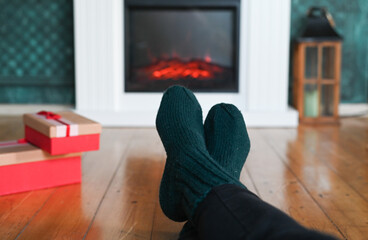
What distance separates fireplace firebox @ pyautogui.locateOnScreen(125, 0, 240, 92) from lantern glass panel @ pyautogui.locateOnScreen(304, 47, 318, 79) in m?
0.48

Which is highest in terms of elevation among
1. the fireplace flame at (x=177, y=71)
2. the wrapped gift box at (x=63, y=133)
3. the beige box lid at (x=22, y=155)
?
the fireplace flame at (x=177, y=71)

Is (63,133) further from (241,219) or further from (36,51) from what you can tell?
(36,51)

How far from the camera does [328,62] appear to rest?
2.83 m

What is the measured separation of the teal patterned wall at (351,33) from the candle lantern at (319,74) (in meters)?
0.09

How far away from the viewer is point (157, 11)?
276 centimetres

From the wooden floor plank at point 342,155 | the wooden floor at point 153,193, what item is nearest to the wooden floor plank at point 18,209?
the wooden floor at point 153,193

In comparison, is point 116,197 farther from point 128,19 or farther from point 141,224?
point 128,19

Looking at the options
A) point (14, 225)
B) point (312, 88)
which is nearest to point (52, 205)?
point (14, 225)

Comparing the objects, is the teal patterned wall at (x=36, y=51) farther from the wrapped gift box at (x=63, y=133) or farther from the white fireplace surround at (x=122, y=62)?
the wrapped gift box at (x=63, y=133)

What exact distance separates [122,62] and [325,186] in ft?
5.05

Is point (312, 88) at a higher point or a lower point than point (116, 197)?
higher

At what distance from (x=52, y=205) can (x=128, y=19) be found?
160cm

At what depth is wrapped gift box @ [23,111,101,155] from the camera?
139cm

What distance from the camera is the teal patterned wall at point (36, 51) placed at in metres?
2.87
